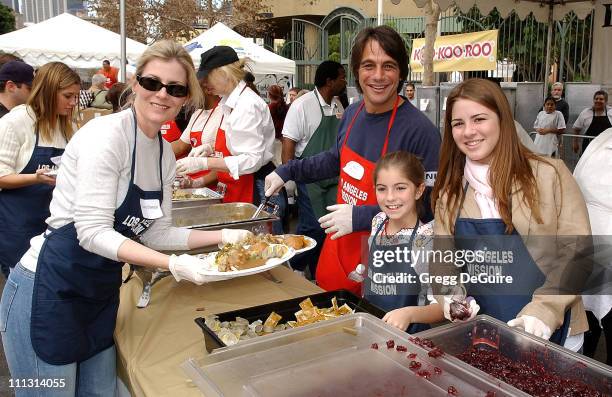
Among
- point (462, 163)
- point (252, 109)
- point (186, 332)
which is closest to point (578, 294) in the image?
point (462, 163)

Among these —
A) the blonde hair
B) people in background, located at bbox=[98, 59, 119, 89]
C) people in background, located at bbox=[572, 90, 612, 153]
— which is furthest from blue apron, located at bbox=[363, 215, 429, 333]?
people in background, located at bbox=[98, 59, 119, 89]

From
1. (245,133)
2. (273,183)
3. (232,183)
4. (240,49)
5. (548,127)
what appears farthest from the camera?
(240,49)

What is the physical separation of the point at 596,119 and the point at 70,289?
7.26 metres

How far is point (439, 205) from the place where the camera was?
1.50 meters

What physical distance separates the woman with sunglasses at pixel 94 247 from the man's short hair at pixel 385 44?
2.00ft

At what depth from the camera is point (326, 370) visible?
3.48 ft

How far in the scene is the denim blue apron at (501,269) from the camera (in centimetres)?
137

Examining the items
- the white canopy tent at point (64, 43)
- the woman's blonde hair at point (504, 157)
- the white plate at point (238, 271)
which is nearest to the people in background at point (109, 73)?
the white canopy tent at point (64, 43)

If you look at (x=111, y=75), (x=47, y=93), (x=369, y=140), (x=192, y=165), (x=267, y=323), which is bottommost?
(x=267, y=323)

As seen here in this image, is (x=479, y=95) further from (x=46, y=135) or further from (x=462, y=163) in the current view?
(x=46, y=135)

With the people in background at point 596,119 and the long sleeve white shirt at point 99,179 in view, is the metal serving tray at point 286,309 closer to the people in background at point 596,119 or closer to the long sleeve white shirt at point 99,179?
the long sleeve white shirt at point 99,179

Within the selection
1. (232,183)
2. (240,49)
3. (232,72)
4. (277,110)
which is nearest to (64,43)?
(240,49)

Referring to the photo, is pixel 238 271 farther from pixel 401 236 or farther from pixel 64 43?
pixel 64 43

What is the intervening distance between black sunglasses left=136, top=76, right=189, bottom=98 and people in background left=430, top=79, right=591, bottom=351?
759mm
